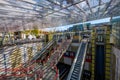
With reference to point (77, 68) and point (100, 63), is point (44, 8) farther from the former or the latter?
point (100, 63)

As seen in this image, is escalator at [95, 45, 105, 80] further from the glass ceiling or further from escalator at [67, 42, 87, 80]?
the glass ceiling

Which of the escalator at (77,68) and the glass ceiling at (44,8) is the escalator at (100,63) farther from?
the glass ceiling at (44,8)

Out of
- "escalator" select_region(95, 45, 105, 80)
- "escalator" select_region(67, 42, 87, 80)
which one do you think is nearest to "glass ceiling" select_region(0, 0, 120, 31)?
"escalator" select_region(95, 45, 105, 80)

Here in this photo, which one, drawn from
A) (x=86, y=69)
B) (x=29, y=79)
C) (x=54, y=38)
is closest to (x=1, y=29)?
(x=54, y=38)

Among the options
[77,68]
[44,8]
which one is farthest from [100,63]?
[44,8]

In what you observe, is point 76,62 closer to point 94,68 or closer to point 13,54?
point 94,68

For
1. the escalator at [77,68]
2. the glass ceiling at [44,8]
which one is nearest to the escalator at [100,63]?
the escalator at [77,68]

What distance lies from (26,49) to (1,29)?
12.8 ft

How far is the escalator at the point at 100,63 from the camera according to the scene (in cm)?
1139

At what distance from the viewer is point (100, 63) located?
1159 cm

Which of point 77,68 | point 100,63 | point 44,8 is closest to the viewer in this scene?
point 44,8

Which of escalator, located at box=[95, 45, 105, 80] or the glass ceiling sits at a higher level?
the glass ceiling

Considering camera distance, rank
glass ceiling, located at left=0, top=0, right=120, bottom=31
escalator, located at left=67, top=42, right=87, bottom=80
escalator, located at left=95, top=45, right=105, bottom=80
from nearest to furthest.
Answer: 1. glass ceiling, located at left=0, top=0, right=120, bottom=31
2. escalator, located at left=67, top=42, right=87, bottom=80
3. escalator, located at left=95, top=45, right=105, bottom=80

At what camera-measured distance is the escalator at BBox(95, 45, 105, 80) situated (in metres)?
11.4
